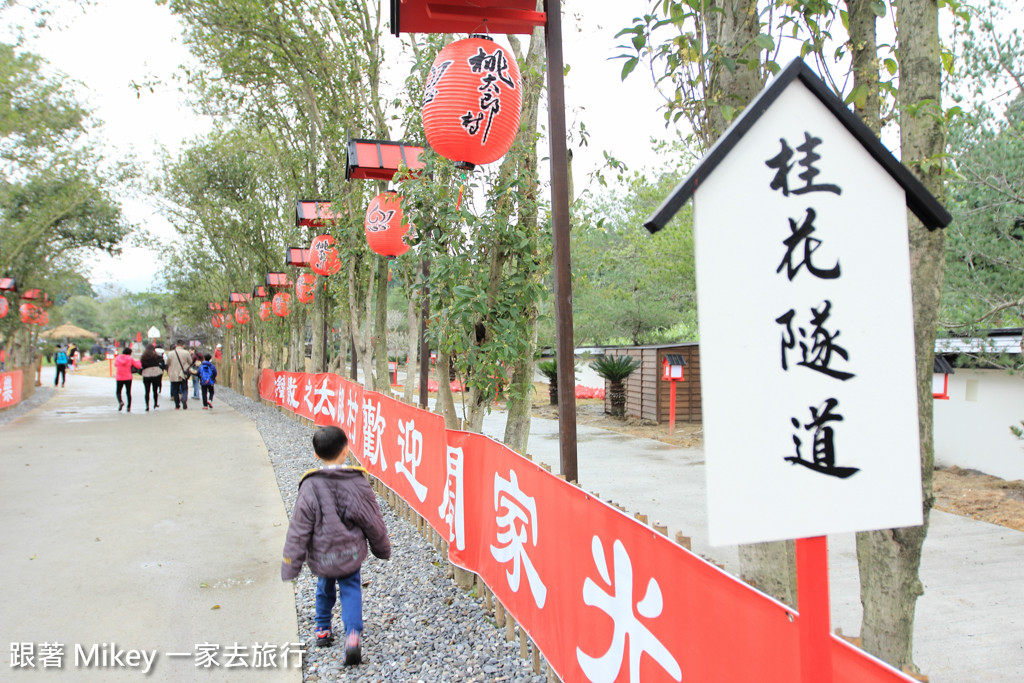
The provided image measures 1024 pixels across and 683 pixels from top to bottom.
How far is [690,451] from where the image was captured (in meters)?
11.3

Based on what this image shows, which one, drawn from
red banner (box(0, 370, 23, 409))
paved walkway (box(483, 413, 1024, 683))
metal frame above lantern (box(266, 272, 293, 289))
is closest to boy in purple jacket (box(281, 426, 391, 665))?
paved walkway (box(483, 413, 1024, 683))

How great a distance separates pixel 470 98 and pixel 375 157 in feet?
12.3

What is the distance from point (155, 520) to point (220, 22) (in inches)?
299

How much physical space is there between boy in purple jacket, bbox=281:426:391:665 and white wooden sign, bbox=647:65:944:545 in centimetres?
270

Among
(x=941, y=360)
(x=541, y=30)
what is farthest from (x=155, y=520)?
(x=941, y=360)

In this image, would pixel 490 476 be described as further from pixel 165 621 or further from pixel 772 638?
pixel 772 638

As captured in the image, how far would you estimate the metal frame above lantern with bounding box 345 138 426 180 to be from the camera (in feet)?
24.7

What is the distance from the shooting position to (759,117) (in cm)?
158

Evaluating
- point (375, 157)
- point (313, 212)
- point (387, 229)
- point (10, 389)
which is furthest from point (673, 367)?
point (10, 389)

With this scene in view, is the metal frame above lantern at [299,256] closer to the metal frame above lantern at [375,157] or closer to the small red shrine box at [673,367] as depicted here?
the metal frame above lantern at [375,157]

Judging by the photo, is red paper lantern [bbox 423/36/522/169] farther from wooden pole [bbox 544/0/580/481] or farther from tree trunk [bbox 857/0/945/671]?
tree trunk [bbox 857/0/945/671]

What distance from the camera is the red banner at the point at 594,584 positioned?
1.74m

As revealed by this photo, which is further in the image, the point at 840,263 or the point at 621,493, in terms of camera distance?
the point at 621,493

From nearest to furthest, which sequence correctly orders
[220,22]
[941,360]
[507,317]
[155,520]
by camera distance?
1. [507,317]
2. [155,520]
3. [941,360]
4. [220,22]
